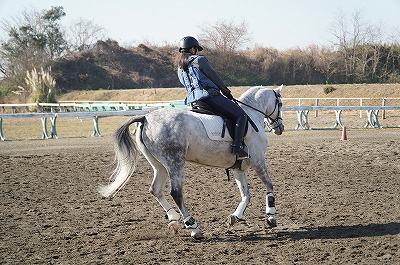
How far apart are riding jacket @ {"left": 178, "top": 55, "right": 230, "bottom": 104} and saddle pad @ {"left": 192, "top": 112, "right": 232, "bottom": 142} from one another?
0.30 m

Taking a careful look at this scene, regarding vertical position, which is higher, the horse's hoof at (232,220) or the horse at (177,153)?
the horse at (177,153)

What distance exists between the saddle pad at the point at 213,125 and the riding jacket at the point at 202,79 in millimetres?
297

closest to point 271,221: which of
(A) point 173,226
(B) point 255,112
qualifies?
(A) point 173,226

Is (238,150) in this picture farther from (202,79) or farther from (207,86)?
(202,79)

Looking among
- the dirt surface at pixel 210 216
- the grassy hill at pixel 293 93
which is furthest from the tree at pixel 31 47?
the dirt surface at pixel 210 216

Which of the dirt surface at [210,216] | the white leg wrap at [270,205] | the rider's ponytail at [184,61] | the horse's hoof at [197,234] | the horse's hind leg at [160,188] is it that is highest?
the rider's ponytail at [184,61]

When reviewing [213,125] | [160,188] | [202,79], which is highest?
[202,79]

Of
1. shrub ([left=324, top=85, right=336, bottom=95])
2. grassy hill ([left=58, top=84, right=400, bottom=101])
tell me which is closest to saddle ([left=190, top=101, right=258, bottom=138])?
grassy hill ([left=58, top=84, right=400, bottom=101])

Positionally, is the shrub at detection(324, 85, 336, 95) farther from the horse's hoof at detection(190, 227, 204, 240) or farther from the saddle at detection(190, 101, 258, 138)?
the horse's hoof at detection(190, 227, 204, 240)

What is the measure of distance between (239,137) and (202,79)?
39.5 inches

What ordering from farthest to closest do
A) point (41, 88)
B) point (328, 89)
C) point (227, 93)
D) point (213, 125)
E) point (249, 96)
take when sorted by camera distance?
point (328, 89), point (41, 88), point (249, 96), point (227, 93), point (213, 125)

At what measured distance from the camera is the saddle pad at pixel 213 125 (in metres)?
7.99

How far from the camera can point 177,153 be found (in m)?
7.71

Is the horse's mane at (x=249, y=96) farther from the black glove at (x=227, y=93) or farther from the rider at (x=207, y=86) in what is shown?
the rider at (x=207, y=86)
